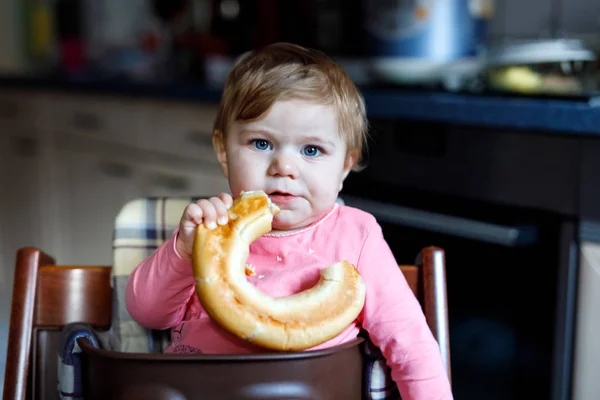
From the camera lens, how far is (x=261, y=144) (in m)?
0.90

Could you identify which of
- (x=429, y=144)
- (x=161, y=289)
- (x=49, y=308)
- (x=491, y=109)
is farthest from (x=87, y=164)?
(x=161, y=289)

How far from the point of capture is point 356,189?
1.75 metres

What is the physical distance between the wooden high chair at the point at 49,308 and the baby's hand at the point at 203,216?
0.23 metres

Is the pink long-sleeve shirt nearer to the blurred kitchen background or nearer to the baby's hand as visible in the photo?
the baby's hand

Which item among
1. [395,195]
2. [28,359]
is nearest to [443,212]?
[395,195]

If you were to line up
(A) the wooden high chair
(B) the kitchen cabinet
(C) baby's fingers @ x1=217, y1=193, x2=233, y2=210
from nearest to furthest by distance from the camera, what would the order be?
(C) baby's fingers @ x1=217, y1=193, x2=233, y2=210 < (A) the wooden high chair < (B) the kitchen cabinet

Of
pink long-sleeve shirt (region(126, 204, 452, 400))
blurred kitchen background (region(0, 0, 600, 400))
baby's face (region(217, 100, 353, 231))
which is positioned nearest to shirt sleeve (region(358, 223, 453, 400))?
pink long-sleeve shirt (region(126, 204, 452, 400))

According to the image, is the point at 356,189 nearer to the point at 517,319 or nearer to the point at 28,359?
the point at 517,319

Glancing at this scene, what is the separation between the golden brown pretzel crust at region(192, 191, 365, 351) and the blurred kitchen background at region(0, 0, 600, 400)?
0.67 meters

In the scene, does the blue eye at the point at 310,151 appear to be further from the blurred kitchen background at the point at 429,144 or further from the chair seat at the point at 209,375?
the blurred kitchen background at the point at 429,144

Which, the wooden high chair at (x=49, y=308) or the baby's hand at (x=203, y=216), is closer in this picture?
the baby's hand at (x=203, y=216)

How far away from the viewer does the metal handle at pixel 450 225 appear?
1.42 meters

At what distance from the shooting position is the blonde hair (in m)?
0.88

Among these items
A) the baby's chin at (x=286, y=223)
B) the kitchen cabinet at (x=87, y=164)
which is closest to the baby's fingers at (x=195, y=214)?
the baby's chin at (x=286, y=223)
